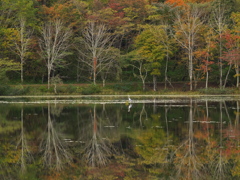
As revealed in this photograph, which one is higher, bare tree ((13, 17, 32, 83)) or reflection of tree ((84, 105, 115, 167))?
bare tree ((13, 17, 32, 83))

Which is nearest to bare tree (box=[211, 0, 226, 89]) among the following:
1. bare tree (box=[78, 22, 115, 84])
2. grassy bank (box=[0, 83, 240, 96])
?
grassy bank (box=[0, 83, 240, 96])

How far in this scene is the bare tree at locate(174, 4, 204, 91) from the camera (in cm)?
4906

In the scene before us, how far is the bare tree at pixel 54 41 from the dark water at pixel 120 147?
27292 millimetres

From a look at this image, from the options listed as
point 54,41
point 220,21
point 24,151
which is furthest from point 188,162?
point 220,21

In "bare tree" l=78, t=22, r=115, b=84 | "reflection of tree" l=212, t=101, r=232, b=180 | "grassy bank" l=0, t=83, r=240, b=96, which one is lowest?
"reflection of tree" l=212, t=101, r=232, b=180

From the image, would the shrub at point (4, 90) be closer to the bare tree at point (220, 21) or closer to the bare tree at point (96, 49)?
the bare tree at point (96, 49)

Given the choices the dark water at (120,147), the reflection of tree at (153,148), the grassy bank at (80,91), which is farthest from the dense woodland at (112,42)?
the reflection of tree at (153,148)

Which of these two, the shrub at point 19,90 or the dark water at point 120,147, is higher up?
the shrub at point 19,90

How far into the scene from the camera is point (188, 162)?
38.7 ft

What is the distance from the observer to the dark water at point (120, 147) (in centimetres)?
1091

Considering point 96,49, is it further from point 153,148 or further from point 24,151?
point 153,148

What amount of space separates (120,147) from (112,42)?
39.5 metres

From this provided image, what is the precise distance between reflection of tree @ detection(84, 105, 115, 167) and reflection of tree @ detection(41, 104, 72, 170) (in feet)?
2.25

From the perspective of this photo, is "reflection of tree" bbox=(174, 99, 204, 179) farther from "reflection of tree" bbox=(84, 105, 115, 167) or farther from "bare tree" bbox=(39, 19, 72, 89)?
"bare tree" bbox=(39, 19, 72, 89)
